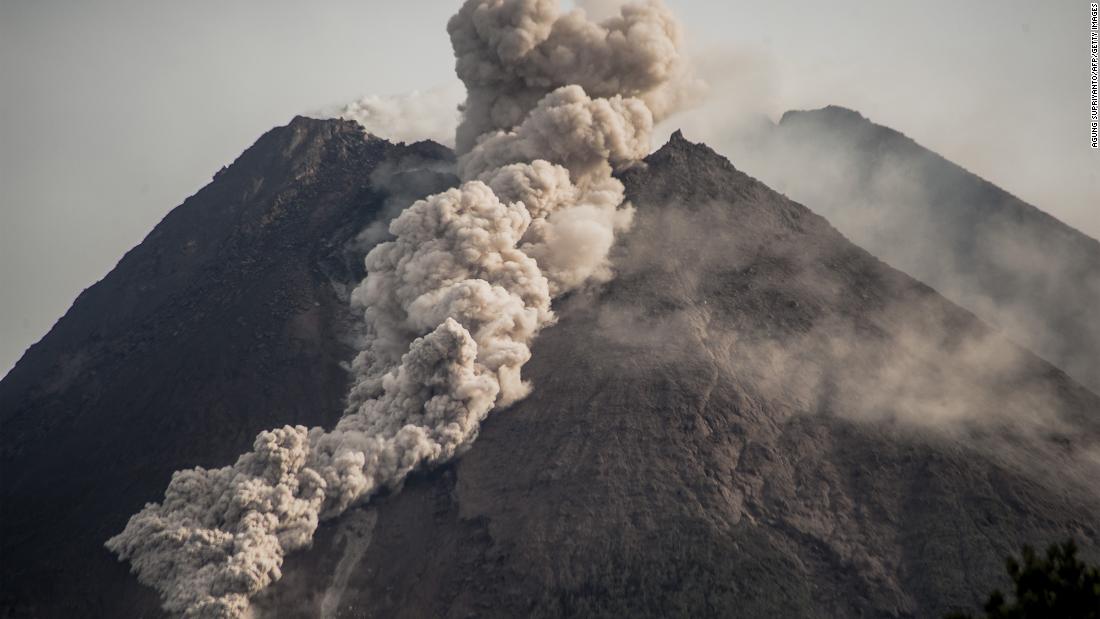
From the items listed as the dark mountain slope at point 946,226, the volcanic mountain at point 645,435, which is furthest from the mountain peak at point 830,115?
the volcanic mountain at point 645,435

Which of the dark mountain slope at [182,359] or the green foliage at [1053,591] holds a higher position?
the dark mountain slope at [182,359]

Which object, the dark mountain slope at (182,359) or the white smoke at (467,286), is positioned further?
the dark mountain slope at (182,359)

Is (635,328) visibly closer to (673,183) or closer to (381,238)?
(673,183)

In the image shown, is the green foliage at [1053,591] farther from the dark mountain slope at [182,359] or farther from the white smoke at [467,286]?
the dark mountain slope at [182,359]

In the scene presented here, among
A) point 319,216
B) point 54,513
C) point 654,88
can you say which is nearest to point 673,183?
point 654,88

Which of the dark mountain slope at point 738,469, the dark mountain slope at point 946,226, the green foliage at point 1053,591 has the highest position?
the green foliage at point 1053,591

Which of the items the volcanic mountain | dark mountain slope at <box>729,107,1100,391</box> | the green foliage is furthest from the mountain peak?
the green foliage
